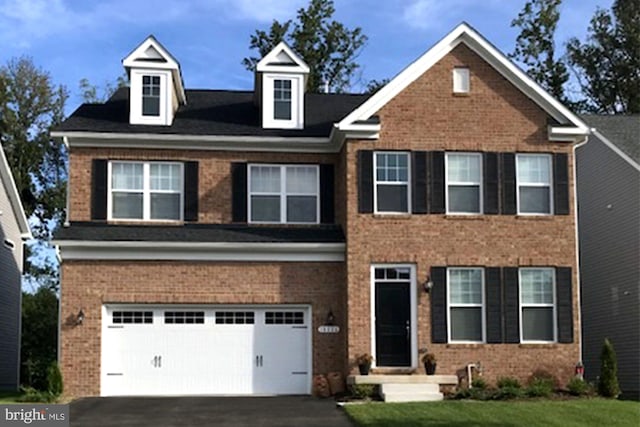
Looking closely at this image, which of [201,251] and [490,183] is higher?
[490,183]

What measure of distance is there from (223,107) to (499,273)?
8749 millimetres

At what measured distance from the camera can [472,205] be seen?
23.1m

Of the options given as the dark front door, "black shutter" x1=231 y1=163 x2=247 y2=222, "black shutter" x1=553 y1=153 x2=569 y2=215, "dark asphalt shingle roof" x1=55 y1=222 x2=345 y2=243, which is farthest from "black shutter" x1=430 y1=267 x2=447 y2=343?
"black shutter" x1=231 y1=163 x2=247 y2=222

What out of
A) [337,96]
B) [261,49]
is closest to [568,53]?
[261,49]

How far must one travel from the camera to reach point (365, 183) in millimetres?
22672

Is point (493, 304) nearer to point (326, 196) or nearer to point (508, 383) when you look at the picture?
point (508, 383)

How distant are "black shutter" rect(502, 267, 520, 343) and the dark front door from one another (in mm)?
2277

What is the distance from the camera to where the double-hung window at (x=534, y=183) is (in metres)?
23.2

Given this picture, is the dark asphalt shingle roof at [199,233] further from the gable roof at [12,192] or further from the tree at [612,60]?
the tree at [612,60]

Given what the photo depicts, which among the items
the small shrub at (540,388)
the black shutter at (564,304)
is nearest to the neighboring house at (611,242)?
the black shutter at (564,304)

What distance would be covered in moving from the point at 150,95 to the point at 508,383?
443 inches

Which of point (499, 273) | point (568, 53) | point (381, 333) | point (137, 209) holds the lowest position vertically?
point (381, 333)

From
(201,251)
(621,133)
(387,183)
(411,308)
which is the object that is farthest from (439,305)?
(621,133)

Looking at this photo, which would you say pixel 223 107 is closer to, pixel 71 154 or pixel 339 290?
pixel 71 154
